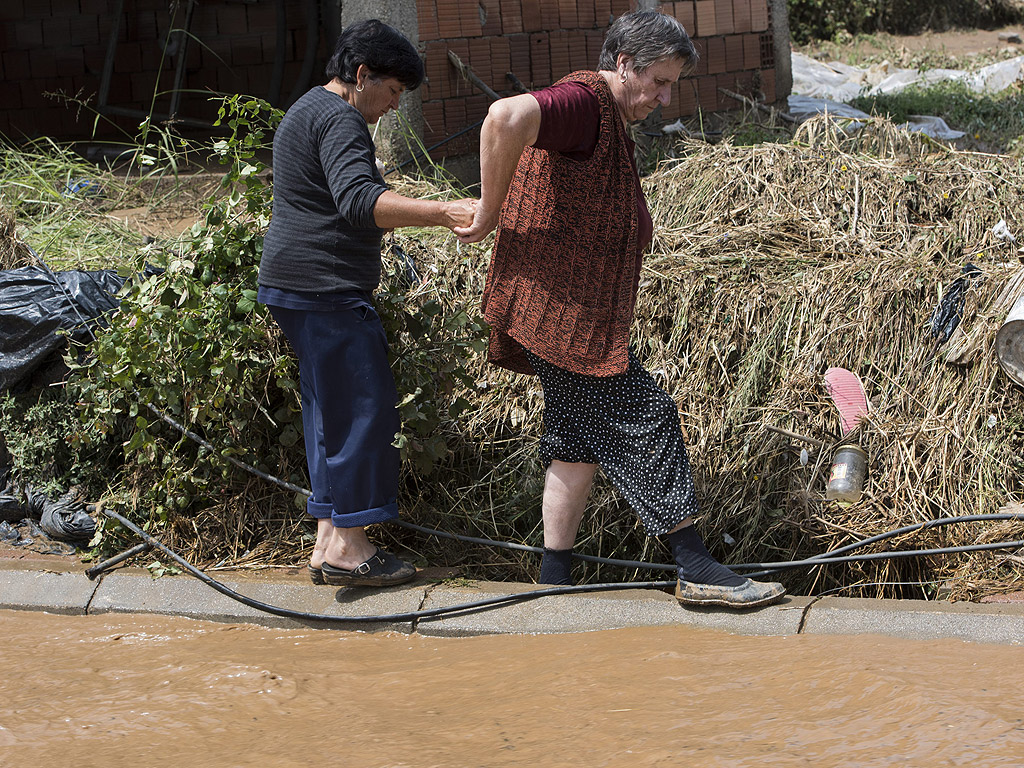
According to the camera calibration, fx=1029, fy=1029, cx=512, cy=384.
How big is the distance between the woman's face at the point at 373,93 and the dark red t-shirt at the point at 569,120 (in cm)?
62

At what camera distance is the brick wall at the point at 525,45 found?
19.5 ft

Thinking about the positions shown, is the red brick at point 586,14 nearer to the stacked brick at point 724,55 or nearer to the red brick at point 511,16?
the red brick at point 511,16

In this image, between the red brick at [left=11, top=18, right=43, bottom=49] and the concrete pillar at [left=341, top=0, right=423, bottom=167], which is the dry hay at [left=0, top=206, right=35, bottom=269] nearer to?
the concrete pillar at [left=341, top=0, right=423, bottom=167]

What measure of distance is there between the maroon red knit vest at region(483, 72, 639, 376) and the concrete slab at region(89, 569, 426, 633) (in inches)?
42.0

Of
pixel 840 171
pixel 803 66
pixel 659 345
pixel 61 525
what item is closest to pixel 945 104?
pixel 803 66

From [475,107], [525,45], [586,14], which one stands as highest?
[586,14]

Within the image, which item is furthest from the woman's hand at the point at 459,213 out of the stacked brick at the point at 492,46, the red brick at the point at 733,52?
the red brick at the point at 733,52

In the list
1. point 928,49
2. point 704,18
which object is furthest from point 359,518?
point 928,49

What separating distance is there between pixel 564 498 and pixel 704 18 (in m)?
5.15

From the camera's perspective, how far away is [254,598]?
3666 mm

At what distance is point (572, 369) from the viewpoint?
3.19 meters

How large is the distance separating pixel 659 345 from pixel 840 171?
1.58 metres

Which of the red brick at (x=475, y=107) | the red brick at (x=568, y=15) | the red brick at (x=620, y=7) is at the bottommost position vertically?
the red brick at (x=475, y=107)

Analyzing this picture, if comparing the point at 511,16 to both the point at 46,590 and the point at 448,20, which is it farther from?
the point at 46,590
